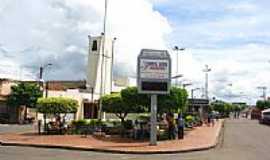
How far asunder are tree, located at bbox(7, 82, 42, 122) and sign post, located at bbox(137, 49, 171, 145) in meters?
34.1

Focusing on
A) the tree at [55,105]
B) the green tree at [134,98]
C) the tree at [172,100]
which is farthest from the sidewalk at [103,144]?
the green tree at [134,98]

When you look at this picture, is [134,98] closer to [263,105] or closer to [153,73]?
[153,73]

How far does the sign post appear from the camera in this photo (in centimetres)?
3234

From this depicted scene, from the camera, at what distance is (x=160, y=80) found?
1294 inches

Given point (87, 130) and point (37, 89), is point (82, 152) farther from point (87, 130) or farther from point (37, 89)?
point (37, 89)

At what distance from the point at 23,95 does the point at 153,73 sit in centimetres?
3495

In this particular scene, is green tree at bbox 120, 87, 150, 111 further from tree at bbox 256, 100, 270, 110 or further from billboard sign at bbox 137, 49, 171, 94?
tree at bbox 256, 100, 270, 110

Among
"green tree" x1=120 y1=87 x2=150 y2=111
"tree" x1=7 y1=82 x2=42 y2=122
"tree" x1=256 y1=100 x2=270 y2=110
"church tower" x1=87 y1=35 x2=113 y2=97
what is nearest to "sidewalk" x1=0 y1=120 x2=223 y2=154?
"green tree" x1=120 y1=87 x2=150 y2=111

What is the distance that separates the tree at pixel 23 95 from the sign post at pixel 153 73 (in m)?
34.1

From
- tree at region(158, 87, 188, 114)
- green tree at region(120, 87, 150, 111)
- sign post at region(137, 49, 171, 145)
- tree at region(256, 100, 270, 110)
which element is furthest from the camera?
tree at region(256, 100, 270, 110)

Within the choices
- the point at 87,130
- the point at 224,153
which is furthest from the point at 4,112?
the point at 224,153

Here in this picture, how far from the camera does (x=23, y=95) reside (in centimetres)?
6475

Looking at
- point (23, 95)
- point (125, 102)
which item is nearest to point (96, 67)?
point (23, 95)

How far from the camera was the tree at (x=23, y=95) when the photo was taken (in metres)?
64.8
